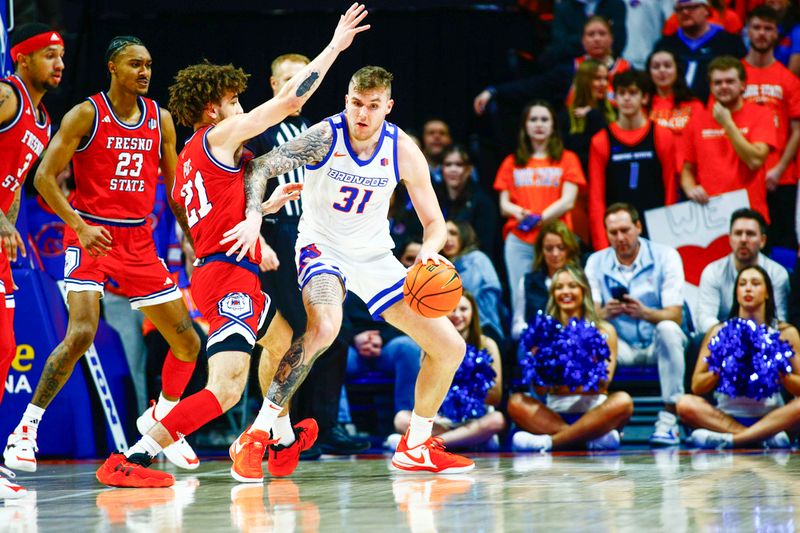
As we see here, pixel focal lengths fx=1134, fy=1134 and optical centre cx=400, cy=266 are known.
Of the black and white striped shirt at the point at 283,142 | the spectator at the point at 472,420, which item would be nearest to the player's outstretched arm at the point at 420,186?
the black and white striped shirt at the point at 283,142

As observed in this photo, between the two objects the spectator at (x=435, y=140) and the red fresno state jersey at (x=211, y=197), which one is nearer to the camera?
the red fresno state jersey at (x=211, y=197)

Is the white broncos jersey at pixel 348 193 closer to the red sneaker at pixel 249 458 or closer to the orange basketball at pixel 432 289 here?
the orange basketball at pixel 432 289

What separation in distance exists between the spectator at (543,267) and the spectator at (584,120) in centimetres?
90

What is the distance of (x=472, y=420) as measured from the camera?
25.6 ft

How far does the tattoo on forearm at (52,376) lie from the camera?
618cm

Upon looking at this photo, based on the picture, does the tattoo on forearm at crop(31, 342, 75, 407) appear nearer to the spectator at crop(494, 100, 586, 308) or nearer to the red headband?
the red headband

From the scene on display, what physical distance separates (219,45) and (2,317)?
5654mm

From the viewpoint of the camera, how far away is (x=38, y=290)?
25.5ft

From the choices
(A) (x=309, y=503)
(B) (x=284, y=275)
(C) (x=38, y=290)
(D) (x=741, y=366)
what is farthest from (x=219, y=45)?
(A) (x=309, y=503)

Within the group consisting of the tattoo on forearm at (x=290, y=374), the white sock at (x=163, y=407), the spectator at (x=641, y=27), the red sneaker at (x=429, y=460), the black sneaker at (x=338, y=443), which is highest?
the spectator at (x=641, y=27)

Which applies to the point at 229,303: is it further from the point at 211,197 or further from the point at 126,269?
the point at 126,269

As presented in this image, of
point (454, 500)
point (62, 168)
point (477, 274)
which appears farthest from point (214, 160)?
point (477, 274)

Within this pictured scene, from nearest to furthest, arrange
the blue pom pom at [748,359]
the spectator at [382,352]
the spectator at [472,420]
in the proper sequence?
the blue pom pom at [748,359] → the spectator at [472,420] → the spectator at [382,352]

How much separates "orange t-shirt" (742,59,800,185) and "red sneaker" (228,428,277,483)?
17.3 feet
